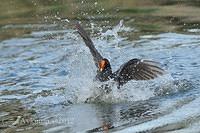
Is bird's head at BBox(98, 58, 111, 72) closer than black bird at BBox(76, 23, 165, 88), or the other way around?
black bird at BBox(76, 23, 165, 88)

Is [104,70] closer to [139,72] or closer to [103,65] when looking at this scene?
[103,65]

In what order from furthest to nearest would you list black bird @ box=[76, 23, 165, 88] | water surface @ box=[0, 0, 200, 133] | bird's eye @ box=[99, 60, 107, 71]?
bird's eye @ box=[99, 60, 107, 71], black bird @ box=[76, 23, 165, 88], water surface @ box=[0, 0, 200, 133]

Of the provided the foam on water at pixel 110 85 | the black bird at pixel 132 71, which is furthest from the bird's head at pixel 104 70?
the foam on water at pixel 110 85

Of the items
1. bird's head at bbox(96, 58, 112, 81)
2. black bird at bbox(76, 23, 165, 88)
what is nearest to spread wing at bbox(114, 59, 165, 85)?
black bird at bbox(76, 23, 165, 88)

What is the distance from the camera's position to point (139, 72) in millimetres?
Answer: 10977

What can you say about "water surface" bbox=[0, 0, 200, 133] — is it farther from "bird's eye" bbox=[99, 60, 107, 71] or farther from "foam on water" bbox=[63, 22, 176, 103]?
"bird's eye" bbox=[99, 60, 107, 71]

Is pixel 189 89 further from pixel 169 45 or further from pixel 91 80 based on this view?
pixel 169 45

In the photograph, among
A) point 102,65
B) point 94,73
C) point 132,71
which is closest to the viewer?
point 132,71

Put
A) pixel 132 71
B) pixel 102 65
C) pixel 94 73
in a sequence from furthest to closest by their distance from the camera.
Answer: pixel 94 73, pixel 102 65, pixel 132 71

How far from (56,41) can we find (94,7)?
4457mm

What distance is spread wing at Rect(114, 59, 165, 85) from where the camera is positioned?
10.9 meters

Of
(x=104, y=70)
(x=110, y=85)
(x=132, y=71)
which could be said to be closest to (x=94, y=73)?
(x=104, y=70)

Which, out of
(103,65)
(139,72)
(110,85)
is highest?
(103,65)

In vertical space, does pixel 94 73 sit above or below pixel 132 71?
below
